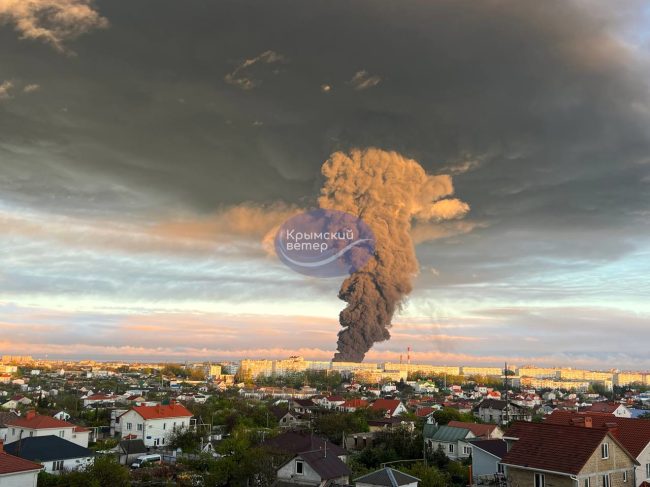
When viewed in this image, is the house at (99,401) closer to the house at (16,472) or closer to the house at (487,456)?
the house at (16,472)

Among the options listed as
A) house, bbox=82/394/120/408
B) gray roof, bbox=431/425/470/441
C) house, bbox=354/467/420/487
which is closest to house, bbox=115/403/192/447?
gray roof, bbox=431/425/470/441

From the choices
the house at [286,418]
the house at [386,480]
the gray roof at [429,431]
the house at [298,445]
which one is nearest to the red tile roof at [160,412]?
the house at [286,418]

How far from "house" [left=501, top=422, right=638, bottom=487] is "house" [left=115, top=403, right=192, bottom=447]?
84.7 ft

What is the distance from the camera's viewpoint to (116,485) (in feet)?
64.0

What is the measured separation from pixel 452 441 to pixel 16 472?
21100 mm

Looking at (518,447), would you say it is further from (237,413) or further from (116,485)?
(237,413)

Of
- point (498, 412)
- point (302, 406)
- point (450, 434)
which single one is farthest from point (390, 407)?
point (450, 434)

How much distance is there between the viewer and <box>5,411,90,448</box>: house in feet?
102

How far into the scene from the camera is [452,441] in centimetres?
3116

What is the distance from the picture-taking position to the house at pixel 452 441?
30.7 meters

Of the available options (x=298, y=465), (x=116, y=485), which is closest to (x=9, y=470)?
(x=116, y=485)

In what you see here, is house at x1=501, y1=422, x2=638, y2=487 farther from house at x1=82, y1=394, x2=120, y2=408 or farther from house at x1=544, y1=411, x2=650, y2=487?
house at x1=82, y1=394, x2=120, y2=408

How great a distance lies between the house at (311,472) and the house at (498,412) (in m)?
30.4

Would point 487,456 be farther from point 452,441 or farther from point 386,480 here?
point 386,480
